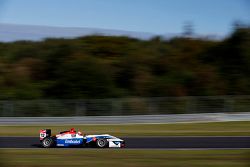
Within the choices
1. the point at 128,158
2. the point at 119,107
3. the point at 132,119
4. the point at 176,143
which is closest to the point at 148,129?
the point at 132,119

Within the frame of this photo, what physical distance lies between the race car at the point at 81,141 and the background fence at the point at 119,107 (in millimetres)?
9142

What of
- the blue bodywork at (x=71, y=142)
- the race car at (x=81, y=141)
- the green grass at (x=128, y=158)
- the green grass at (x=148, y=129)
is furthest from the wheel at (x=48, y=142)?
the green grass at (x=148, y=129)

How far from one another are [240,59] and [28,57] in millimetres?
15694

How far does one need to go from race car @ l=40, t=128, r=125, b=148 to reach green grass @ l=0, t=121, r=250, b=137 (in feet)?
15.9

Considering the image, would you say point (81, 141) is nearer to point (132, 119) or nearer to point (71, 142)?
point (71, 142)

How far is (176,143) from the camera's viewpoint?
567 inches

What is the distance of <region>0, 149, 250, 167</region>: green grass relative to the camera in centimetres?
952

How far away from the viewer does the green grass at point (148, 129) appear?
62.9ft

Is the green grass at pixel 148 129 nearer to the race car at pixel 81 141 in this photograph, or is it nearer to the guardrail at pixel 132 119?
the guardrail at pixel 132 119

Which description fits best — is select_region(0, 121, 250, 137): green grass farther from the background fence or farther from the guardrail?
the background fence

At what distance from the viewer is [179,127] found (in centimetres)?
2094

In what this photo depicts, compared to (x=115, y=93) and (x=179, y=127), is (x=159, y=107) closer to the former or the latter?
(x=179, y=127)

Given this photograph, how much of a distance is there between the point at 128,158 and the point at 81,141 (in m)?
3.55

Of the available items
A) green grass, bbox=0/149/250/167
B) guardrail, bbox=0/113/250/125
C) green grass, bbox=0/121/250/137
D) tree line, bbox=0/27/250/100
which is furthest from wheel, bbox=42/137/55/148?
tree line, bbox=0/27/250/100
